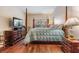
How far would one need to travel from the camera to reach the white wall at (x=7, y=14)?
228 centimetres

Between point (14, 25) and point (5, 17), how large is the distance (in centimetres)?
25

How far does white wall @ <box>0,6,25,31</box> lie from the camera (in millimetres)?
2281

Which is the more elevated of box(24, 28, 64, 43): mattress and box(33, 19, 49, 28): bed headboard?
box(33, 19, 49, 28): bed headboard

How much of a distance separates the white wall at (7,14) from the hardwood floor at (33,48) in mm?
438

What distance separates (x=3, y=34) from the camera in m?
2.31

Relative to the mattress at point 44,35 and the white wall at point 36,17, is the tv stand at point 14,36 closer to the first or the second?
the mattress at point 44,35

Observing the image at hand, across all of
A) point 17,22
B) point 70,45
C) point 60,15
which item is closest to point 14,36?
point 17,22

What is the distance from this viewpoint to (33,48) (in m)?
2.38

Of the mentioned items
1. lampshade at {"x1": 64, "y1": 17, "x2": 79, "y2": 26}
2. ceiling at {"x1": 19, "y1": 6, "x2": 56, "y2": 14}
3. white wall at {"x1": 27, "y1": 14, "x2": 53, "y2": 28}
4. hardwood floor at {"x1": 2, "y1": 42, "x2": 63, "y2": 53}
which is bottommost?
hardwood floor at {"x1": 2, "y1": 42, "x2": 63, "y2": 53}

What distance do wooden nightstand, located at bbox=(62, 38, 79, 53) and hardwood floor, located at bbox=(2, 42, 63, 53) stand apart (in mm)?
121

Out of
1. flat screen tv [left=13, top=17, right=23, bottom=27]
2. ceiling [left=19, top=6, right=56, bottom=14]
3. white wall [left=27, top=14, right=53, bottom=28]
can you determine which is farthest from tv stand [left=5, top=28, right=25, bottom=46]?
ceiling [left=19, top=6, right=56, bottom=14]

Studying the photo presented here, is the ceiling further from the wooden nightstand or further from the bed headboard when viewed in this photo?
the wooden nightstand

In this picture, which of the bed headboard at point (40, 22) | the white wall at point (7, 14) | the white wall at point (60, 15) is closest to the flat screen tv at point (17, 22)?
the white wall at point (7, 14)
